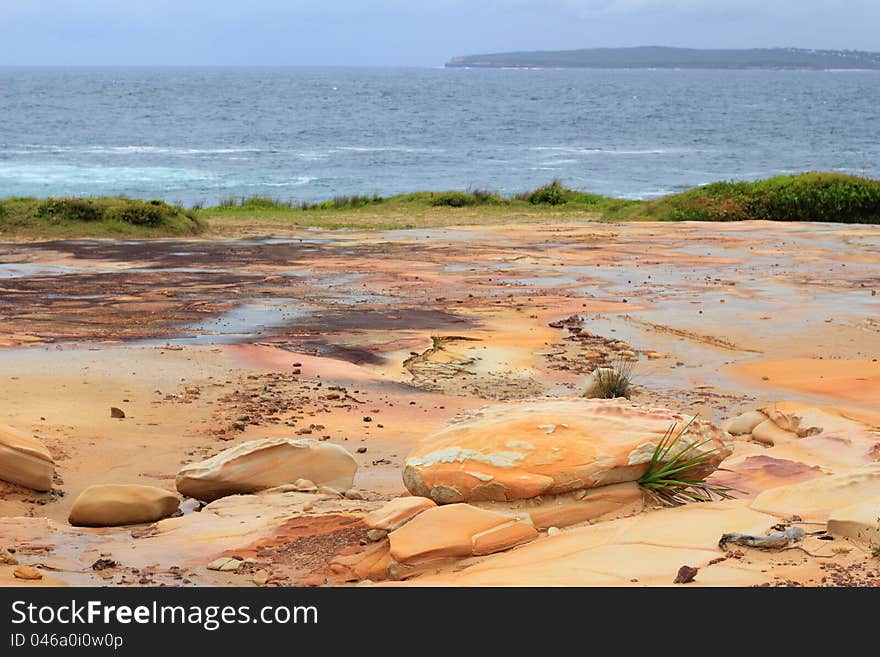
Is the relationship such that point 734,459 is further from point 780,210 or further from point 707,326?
point 780,210

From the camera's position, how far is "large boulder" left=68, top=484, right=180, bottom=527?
763 cm

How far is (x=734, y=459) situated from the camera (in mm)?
8750

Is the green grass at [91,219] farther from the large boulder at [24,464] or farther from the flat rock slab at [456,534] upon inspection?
the flat rock slab at [456,534]

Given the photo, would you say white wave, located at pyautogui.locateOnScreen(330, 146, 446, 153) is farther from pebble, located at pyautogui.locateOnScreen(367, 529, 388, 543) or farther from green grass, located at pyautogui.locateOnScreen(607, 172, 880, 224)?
pebble, located at pyautogui.locateOnScreen(367, 529, 388, 543)

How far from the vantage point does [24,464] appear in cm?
827

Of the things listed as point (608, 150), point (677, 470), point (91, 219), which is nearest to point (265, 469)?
point (677, 470)

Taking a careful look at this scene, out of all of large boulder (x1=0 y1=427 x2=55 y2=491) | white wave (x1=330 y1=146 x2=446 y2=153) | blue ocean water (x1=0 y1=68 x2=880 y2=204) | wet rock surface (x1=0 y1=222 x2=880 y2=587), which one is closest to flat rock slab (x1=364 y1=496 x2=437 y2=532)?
wet rock surface (x1=0 y1=222 x2=880 y2=587)

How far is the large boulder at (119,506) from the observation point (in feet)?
25.0

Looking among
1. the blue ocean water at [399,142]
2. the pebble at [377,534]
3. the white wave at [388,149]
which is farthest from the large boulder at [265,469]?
the white wave at [388,149]

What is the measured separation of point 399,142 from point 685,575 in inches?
2859

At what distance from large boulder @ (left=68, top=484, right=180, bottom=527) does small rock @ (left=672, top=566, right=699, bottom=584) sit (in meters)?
3.74

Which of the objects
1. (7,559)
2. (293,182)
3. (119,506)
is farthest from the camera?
(293,182)

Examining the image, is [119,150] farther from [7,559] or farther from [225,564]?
[225,564]
